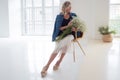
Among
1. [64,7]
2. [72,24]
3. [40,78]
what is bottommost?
[40,78]

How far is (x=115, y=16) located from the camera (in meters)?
8.23

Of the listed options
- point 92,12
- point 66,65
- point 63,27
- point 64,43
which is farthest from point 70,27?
point 92,12

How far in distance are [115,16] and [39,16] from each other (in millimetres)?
2882

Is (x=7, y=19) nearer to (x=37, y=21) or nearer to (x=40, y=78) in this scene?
(x=37, y=21)

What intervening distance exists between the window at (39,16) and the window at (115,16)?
2043 mm

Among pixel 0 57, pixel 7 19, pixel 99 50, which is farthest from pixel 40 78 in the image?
pixel 7 19

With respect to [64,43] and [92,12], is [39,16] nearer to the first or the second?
[92,12]

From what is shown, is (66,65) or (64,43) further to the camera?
(66,65)

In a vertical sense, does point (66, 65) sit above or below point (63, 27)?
below

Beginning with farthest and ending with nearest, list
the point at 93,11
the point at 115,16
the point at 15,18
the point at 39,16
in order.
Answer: the point at 39,16
the point at 15,18
the point at 115,16
the point at 93,11

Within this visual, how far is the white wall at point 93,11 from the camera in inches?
306

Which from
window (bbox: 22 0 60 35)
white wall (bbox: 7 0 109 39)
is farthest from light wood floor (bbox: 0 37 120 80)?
window (bbox: 22 0 60 35)

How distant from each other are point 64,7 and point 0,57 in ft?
7.06

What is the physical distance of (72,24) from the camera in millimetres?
3984
